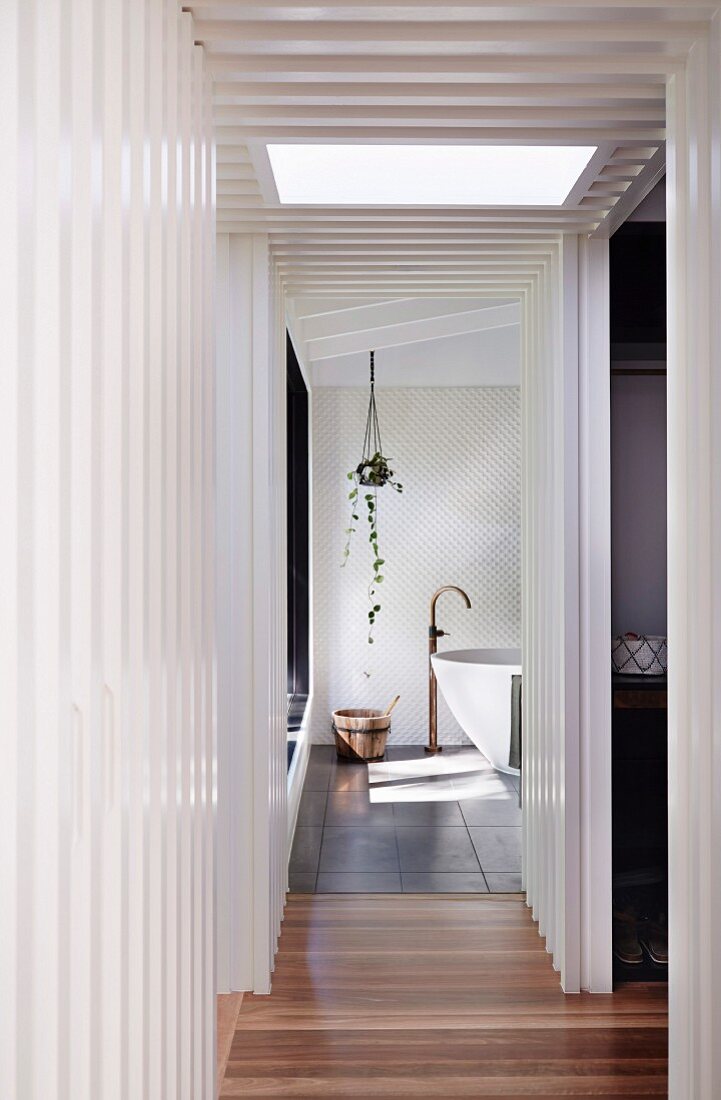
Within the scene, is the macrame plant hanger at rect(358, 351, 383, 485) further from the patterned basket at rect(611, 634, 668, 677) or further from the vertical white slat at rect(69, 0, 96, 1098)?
the vertical white slat at rect(69, 0, 96, 1098)

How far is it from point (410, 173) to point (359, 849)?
114 inches

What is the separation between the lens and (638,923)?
317cm

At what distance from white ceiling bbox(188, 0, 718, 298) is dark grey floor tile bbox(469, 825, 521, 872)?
2.64m

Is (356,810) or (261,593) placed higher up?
(261,593)

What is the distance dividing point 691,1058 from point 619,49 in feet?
6.47

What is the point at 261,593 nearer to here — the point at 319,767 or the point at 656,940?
the point at 656,940

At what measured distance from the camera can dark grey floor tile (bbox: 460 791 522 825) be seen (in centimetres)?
452

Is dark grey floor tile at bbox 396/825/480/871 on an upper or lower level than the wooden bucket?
lower

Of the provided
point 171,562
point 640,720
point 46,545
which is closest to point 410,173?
point 171,562

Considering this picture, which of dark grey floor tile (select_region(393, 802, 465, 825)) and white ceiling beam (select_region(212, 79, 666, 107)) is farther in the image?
dark grey floor tile (select_region(393, 802, 465, 825))

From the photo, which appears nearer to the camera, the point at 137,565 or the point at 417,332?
the point at 137,565

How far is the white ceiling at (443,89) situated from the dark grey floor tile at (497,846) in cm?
264

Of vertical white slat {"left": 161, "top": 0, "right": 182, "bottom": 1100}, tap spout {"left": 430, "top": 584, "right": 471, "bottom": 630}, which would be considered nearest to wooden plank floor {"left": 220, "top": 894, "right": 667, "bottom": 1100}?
vertical white slat {"left": 161, "top": 0, "right": 182, "bottom": 1100}

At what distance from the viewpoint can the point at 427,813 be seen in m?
Result: 4.64
